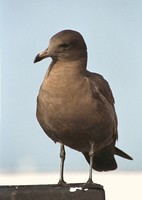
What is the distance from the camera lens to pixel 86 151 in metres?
10.4

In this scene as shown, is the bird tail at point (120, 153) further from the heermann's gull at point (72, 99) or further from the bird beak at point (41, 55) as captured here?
the bird beak at point (41, 55)

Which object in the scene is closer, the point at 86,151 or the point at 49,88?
the point at 49,88

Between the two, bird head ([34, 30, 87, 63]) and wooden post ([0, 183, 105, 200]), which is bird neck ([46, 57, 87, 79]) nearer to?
bird head ([34, 30, 87, 63])

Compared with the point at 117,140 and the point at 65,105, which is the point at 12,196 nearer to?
the point at 65,105

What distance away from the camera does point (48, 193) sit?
796 centimetres

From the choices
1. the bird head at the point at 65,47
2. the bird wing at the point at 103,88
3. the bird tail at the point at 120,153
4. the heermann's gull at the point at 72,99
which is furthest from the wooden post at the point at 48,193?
the bird tail at the point at 120,153

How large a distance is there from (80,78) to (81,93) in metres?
0.20

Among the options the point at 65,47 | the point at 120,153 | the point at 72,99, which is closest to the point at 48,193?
the point at 72,99

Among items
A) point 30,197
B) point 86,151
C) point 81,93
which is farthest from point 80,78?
point 30,197

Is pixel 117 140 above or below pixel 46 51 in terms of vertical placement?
below

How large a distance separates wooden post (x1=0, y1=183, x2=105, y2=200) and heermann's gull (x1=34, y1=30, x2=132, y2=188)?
1329 millimetres

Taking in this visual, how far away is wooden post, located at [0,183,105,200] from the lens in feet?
25.8

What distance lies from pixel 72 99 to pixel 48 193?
165cm

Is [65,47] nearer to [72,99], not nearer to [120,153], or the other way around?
[72,99]
